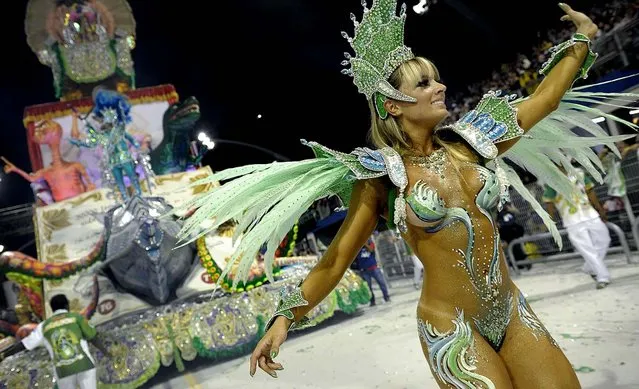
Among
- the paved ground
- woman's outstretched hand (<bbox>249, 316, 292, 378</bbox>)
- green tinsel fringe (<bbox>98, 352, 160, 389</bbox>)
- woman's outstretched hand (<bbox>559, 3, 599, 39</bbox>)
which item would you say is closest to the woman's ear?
woman's outstretched hand (<bbox>559, 3, 599, 39</bbox>)

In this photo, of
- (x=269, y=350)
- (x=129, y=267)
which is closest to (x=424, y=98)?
(x=269, y=350)

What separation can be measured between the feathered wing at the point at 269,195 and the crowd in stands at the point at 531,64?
35.5ft

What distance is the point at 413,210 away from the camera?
1971mm

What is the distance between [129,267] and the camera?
8141 mm

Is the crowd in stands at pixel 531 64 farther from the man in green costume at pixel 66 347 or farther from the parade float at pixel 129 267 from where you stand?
the man in green costume at pixel 66 347

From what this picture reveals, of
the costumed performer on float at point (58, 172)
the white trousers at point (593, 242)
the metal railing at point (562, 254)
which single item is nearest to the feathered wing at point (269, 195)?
the white trousers at point (593, 242)

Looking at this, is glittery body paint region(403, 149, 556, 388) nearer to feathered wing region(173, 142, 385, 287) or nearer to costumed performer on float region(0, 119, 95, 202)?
feathered wing region(173, 142, 385, 287)

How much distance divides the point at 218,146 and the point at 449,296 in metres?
24.0

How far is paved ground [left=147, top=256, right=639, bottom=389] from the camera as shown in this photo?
3.98 metres

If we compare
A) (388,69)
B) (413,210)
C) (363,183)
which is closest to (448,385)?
(413,210)

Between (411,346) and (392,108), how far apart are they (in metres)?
4.20

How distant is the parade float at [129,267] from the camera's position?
286 inches

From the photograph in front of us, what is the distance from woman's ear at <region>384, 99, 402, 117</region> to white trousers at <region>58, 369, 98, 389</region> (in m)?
4.98

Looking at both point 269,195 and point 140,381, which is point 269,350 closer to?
point 269,195
